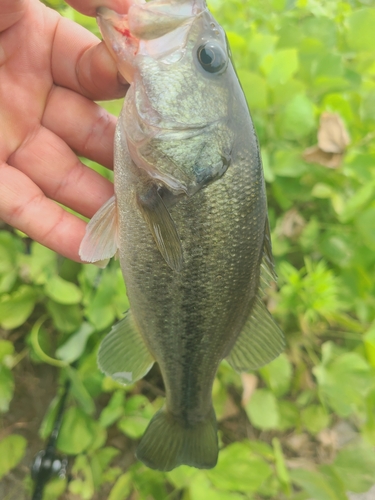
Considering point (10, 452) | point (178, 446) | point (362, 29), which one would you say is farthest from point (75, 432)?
point (362, 29)

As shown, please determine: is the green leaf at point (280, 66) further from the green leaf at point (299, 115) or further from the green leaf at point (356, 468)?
the green leaf at point (356, 468)

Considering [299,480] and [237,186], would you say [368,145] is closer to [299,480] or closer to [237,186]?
[237,186]

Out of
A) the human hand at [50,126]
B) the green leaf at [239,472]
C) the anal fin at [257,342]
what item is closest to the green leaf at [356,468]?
the green leaf at [239,472]

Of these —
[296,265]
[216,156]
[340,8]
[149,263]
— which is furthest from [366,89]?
[149,263]

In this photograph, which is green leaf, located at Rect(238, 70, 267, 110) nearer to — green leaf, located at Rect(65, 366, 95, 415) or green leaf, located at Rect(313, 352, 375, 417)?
green leaf, located at Rect(313, 352, 375, 417)

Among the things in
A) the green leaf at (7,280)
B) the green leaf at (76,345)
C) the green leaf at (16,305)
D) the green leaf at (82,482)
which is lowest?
the green leaf at (82,482)
